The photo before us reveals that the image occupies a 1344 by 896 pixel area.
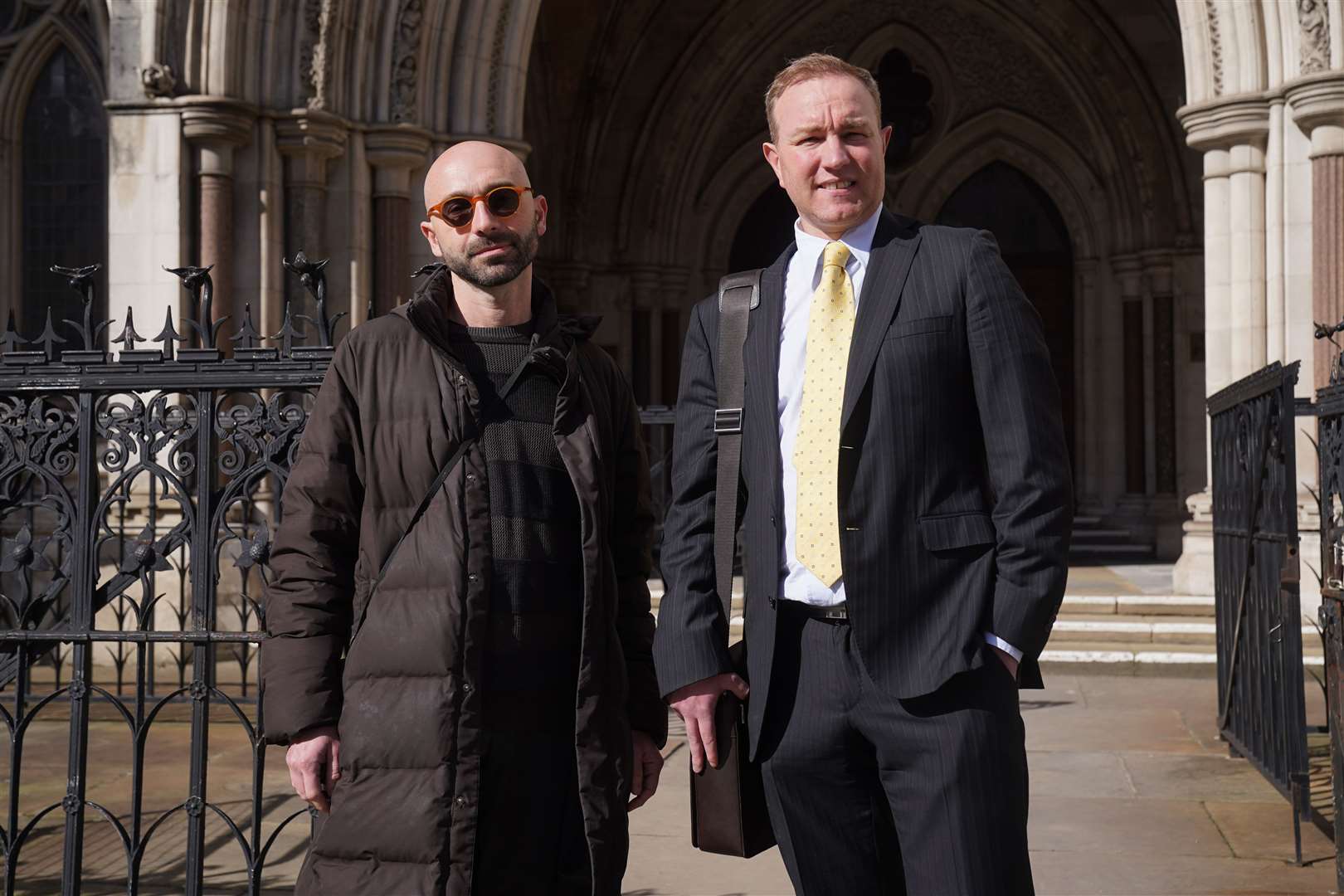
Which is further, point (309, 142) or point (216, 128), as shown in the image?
point (309, 142)

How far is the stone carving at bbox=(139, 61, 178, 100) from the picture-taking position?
9383 millimetres

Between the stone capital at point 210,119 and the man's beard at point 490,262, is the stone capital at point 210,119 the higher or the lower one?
the higher one

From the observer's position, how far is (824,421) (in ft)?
8.24

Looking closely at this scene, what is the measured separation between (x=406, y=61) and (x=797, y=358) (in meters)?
8.50

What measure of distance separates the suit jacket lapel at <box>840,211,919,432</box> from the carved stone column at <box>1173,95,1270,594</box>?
25.2ft

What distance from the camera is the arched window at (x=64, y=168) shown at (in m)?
10.8

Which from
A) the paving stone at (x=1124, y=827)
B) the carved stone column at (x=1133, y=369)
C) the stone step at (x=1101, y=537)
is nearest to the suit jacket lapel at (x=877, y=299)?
the paving stone at (x=1124, y=827)

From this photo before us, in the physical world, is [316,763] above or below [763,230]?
below

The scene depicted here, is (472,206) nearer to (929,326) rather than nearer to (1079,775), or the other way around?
(929,326)

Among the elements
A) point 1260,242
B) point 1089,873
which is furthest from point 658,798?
point 1260,242

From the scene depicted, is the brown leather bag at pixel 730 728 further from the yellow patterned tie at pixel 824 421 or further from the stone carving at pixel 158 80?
the stone carving at pixel 158 80

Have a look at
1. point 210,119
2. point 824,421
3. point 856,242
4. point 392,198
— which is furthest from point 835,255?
point 392,198

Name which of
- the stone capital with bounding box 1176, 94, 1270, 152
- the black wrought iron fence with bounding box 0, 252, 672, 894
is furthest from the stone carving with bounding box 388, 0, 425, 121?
the black wrought iron fence with bounding box 0, 252, 672, 894

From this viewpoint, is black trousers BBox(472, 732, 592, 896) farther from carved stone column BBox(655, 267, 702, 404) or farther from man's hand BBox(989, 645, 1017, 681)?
carved stone column BBox(655, 267, 702, 404)
